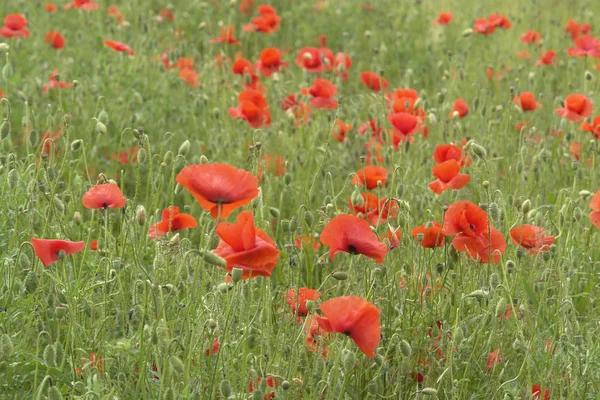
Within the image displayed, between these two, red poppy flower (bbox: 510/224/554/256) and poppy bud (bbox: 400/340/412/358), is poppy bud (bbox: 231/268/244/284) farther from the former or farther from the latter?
red poppy flower (bbox: 510/224/554/256)

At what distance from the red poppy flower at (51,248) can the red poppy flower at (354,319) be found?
60 cm

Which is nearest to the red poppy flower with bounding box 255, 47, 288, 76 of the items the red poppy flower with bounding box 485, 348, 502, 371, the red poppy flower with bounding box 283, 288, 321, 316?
the red poppy flower with bounding box 283, 288, 321, 316

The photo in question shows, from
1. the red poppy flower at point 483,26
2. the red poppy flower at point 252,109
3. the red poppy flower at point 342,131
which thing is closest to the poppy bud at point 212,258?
the red poppy flower at point 252,109

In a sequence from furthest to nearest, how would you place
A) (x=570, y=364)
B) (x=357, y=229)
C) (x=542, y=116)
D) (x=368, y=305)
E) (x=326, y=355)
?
(x=542, y=116) < (x=326, y=355) < (x=570, y=364) < (x=357, y=229) < (x=368, y=305)

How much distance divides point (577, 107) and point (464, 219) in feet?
4.78

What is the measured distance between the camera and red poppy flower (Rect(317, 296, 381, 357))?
5.75 feet

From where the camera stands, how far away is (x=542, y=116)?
15.6 feet

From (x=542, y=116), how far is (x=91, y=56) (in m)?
2.47

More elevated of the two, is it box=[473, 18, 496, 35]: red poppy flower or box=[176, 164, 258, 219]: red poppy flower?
box=[176, 164, 258, 219]: red poppy flower

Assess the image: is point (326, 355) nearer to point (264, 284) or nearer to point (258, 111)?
point (264, 284)

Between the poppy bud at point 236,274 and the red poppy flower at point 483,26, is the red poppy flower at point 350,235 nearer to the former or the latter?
the poppy bud at point 236,274

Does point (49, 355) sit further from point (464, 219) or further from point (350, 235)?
point (464, 219)

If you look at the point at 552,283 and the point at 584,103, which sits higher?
the point at 584,103

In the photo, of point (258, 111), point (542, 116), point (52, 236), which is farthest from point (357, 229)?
point (542, 116)
